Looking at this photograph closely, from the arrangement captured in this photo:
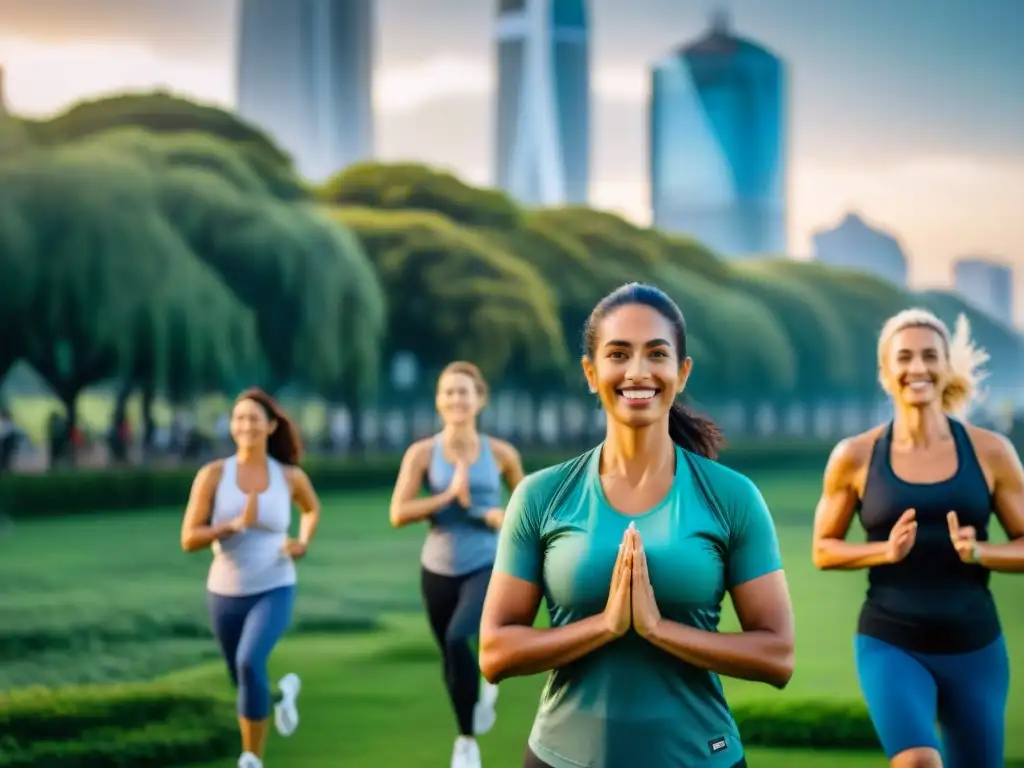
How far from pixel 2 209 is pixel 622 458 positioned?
90.4ft

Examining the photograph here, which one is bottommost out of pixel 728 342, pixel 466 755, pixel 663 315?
pixel 728 342

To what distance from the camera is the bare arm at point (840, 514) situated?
5805 mm

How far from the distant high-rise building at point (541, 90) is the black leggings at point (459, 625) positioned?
436 ft

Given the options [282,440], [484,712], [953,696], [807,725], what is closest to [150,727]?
[484,712]

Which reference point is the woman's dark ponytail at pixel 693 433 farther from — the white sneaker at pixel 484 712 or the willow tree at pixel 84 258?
the willow tree at pixel 84 258

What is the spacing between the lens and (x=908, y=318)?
236 inches

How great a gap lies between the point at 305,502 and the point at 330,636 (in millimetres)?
6280

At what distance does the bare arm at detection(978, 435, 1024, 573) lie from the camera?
552cm

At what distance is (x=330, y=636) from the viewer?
14.9 m

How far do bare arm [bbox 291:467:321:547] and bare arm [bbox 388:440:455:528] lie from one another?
37cm

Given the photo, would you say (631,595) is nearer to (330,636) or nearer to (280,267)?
(330,636)

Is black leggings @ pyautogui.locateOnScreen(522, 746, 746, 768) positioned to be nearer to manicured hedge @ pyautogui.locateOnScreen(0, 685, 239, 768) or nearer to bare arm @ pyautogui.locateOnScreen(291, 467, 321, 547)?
bare arm @ pyautogui.locateOnScreen(291, 467, 321, 547)

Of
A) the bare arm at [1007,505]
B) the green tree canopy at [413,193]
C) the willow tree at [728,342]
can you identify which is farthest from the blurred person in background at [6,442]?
the willow tree at [728,342]

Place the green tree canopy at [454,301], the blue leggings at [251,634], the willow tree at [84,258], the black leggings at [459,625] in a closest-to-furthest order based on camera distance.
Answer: the blue leggings at [251,634]
the black leggings at [459,625]
the willow tree at [84,258]
the green tree canopy at [454,301]
